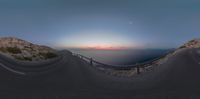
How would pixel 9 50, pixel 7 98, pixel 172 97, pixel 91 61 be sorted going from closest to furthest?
pixel 7 98
pixel 172 97
pixel 91 61
pixel 9 50

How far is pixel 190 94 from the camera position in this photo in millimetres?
14484

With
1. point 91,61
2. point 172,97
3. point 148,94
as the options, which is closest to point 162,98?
point 172,97

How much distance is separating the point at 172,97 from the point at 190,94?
1225 millimetres

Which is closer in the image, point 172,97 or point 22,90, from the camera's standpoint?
Result: point 172,97

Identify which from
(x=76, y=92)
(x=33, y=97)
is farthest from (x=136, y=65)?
(x=33, y=97)

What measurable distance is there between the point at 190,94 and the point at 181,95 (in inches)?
20.8

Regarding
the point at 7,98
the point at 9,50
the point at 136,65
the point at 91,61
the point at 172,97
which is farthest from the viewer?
the point at 9,50

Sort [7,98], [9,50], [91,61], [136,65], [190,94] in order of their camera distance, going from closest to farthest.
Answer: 1. [7,98]
2. [190,94]
3. [136,65]
4. [91,61]
5. [9,50]

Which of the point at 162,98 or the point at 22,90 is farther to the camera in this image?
the point at 22,90

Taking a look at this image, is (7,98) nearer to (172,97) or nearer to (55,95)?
(55,95)

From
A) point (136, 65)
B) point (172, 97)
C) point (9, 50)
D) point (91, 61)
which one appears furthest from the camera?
point (9, 50)

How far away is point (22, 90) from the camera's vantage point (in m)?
15.3

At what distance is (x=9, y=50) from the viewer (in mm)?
67375

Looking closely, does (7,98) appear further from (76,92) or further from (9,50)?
(9,50)
